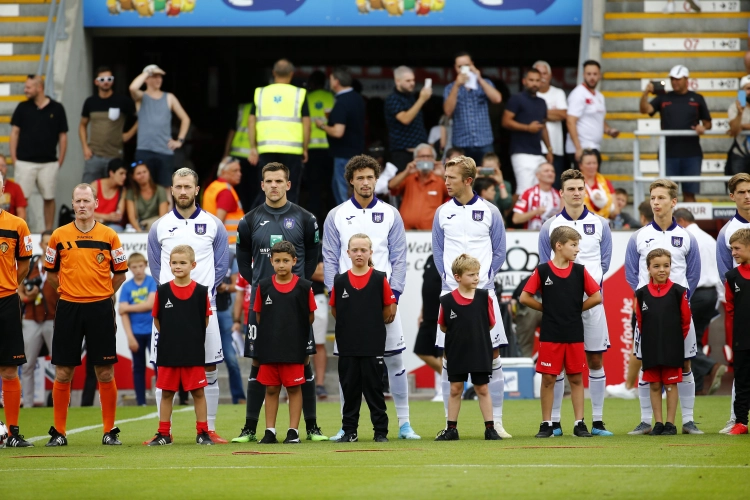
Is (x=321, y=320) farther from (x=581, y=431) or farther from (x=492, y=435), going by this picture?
(x=581, y=431)

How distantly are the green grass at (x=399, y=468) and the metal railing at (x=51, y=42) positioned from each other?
10.2 m

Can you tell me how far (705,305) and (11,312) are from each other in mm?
8482

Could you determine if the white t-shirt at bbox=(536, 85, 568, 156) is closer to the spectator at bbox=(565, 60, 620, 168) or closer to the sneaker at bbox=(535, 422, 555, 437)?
the spectator at bbox=(565, 60, 620, 168)

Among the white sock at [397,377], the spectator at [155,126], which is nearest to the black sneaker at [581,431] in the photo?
the white sock at [397,377]

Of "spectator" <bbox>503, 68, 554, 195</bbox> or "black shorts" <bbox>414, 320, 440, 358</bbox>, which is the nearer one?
"black shorts" <bbox>414, 320, 440, 358</bbox>

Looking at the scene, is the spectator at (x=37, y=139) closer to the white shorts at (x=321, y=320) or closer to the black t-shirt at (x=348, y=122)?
the black t-shirt at (x=348, y=122)

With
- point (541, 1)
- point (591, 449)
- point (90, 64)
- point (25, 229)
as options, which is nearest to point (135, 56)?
point (90, 64)

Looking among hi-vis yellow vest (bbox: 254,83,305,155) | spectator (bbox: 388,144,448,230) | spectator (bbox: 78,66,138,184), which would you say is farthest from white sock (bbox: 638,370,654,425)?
spectator (bbox: 78,66,138,184)

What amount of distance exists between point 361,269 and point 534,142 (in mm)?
8357

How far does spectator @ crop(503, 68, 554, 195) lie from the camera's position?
17.5 metres

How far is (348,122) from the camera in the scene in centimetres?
1736

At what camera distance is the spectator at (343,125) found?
56.6 feet

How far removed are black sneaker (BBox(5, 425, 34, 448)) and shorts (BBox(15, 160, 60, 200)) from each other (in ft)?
27.7

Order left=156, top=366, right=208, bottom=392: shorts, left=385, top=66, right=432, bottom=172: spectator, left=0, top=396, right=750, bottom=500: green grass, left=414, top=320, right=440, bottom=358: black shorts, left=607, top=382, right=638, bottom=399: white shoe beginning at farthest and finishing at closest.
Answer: left=385, top=66, right=432, bottom=172: spectator, left=607, top=382, right=638, bottom=399: white shoe, left=414, top=320, right=440, bottom=358: black shorts, left=156, top=366, right=208, bottom=392: shorts, left=0, top=396, right=750, bottom=500: green grass
